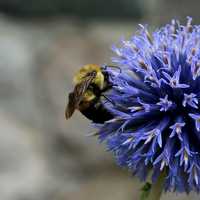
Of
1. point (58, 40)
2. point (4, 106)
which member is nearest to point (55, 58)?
point (58, 40)

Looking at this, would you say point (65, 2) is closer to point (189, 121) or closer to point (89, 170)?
point (89, 170)

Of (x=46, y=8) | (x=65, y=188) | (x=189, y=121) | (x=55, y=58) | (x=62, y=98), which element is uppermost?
(x=46, y=8)

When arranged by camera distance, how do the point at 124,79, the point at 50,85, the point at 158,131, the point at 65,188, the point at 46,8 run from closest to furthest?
the point at 158,131 < the point at 124,79 < the point at 65,188 < the point at 50,85 < the point at 46,8

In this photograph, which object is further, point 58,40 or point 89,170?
point 58,40

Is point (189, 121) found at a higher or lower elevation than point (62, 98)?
lower

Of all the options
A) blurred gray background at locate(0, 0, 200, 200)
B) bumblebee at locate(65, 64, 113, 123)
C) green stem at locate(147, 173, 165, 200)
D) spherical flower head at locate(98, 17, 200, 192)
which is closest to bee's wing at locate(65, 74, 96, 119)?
bumblebee at locate(65, 64, 113, 123)

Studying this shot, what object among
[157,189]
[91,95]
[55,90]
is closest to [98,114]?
[91,95]


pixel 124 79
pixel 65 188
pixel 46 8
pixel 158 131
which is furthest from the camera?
pixel 46 8
